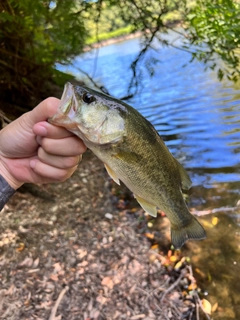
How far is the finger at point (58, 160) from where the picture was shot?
6.89 feet

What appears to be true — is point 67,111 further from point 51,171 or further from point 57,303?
point 57,303

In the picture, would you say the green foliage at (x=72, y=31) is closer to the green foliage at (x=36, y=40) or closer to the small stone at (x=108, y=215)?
the green foliage at (x=36, y=40)

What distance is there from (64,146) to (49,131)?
0.44 feet

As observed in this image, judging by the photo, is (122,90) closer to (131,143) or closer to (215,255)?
(215,255)

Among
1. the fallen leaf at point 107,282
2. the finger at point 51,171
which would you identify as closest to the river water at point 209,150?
the fallen leaf at point 107,282

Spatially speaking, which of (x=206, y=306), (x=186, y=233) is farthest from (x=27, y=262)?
(x=186, y=233)

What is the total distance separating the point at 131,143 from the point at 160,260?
2657 mm

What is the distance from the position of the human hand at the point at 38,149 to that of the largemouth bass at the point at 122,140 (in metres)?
0.10

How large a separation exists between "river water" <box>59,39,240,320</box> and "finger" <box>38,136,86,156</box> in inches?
104

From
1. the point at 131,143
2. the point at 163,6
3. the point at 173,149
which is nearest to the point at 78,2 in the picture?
the point at 163,6

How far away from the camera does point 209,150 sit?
660cm

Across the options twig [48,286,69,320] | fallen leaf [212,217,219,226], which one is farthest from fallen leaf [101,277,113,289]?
fallen leaf [212,217,219,226]

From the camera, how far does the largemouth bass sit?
1834 mm

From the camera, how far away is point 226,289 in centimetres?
376
